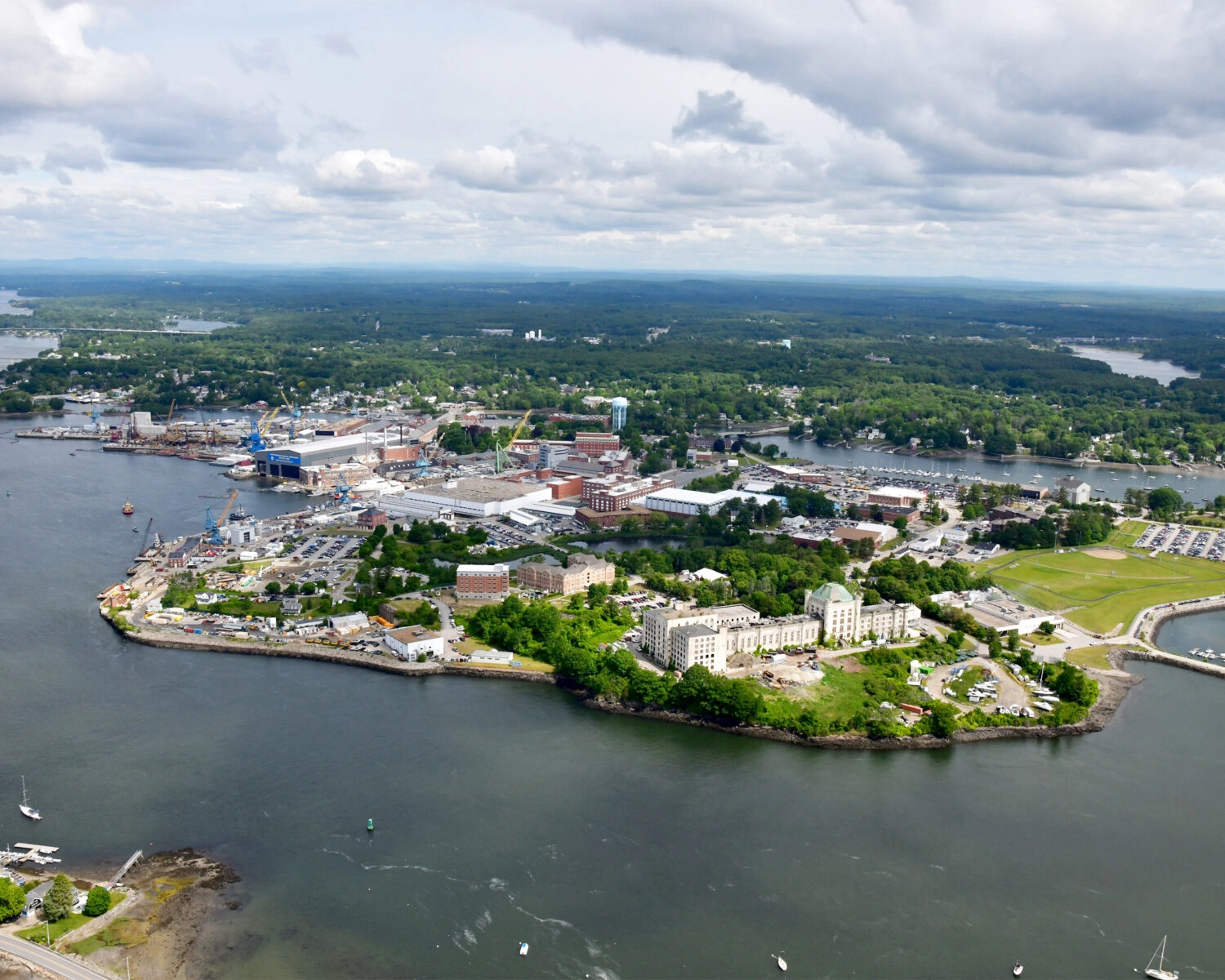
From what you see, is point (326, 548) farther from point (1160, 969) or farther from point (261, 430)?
point (261, 430)

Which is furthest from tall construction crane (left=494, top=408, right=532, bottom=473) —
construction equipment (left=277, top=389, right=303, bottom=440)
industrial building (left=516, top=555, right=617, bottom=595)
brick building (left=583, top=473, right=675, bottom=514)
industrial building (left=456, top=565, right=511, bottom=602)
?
industrial building (left=456, top=565, right=511, bottom=602)

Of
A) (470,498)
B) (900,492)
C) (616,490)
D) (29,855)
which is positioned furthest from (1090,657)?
(470,498)

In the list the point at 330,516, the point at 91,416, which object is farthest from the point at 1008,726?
the point at 91,416

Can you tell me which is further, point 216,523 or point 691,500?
point 691,500

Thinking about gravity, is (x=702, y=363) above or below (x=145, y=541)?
above

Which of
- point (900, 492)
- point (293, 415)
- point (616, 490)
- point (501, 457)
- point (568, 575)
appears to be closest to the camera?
point (568, 575)

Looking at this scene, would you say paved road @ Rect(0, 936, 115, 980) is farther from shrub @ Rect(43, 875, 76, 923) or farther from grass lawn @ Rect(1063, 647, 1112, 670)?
grass lawn @ Rect(1063, 647, 1112, 670)

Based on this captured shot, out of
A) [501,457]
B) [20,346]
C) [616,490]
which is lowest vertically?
[501,457]

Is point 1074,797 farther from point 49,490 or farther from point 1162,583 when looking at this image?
point 49,490
